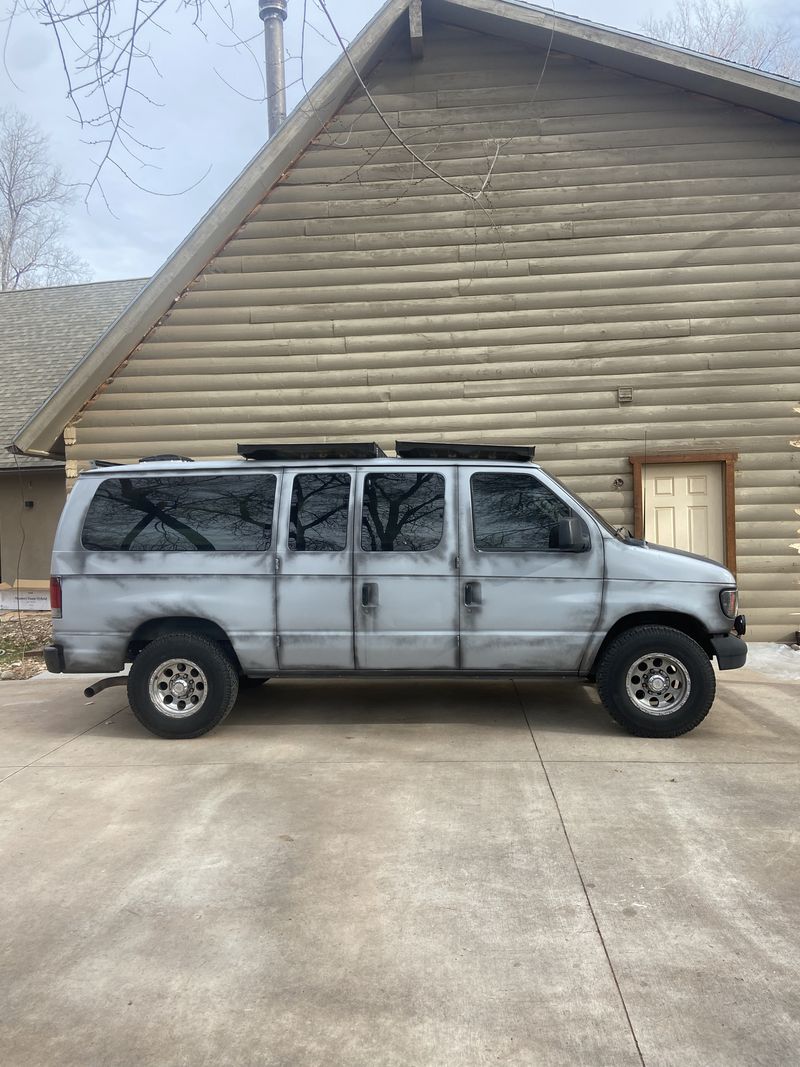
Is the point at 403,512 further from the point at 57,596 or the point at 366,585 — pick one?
the point at 57,596

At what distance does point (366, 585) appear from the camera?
5438 millimetres

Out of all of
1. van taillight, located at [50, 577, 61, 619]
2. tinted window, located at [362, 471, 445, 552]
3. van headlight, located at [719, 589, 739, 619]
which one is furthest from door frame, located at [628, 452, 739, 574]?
van taillight, located at [50, 577, 61, 619]

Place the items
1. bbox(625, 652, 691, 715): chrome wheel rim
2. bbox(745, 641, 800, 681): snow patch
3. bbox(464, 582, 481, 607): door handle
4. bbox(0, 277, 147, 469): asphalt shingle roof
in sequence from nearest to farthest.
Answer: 1. bbox(625, 652, 691, 715): chrome wheel rim
2. bbox(464, 582, 481, 607): door handle
3. bbox(745, 641, 800, 681): snow patch
4. bbox(0, 277, 147, 469): asphalt shingle roof

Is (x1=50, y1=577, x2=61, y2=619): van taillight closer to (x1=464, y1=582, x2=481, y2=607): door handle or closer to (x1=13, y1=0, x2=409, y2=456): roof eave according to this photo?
(x1=464, y1=582, x2=481, y2=607): door handle

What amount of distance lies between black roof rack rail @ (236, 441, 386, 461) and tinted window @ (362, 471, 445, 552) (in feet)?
0.70

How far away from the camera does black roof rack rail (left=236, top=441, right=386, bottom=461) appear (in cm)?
558

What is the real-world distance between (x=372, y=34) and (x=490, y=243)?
253cm

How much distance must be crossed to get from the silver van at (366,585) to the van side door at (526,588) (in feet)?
0.03

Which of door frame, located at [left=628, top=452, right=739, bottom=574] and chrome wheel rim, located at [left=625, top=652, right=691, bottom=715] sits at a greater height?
door frame, located at [left=628, top=452, right=739, bottom=574]

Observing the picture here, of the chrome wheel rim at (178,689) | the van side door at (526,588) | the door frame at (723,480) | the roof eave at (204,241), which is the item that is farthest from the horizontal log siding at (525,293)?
the chrome wheel rim at (178,689)

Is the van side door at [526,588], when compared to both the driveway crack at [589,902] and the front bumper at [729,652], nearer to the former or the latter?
the driveway crack at [589,902]

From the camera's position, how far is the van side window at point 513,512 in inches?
214

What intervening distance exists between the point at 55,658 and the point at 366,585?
2416mm

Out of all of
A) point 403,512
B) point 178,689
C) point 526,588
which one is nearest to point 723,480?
point 526,588
